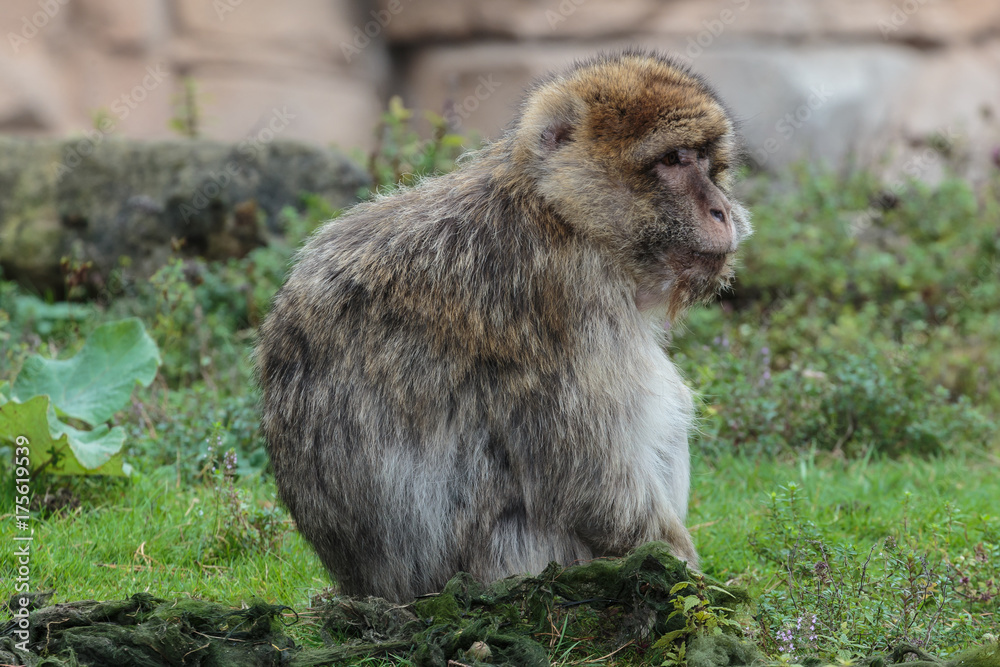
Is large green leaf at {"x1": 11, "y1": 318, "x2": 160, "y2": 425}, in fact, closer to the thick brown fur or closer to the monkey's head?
the thick brown fur

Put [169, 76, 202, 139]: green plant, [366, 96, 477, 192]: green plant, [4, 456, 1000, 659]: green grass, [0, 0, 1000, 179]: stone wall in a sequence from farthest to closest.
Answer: [0, 0, 1000, 179]: stone wall
[169, 76, 202, 139]: green plant
[366, 96, 477, 192]: green plant
[4, 456, 1000, 659]: green grass

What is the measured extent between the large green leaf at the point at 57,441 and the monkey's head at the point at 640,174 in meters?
2.22

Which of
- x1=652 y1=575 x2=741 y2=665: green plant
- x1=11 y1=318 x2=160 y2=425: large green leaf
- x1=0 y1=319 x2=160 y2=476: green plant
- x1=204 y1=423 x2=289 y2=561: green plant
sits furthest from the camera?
x1=11 y1=318 x2=160 y2=425: large green leaf

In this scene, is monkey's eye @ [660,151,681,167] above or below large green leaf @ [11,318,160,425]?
above

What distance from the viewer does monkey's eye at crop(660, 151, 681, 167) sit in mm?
3404

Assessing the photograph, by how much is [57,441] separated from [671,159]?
2.72 meters

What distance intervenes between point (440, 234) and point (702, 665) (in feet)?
5.07

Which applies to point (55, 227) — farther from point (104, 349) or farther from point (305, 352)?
point (305, 352)

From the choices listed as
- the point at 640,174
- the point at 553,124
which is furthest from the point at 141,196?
the point at 640,174

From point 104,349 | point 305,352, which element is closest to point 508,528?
point 305,352

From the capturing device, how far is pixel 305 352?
3.46 metres

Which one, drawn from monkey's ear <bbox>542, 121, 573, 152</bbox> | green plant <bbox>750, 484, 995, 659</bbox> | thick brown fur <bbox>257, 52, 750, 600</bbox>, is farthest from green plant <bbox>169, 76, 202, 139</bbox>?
green plant <bbox>750, 484, 995, 659</bbox>

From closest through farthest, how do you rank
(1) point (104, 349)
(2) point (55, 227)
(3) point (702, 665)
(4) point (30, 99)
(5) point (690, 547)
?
(3) point (702, 665) → (5) point (690, 547) → (1) point (104, 349) → (2) point (55, 227) → (4) point (30, 99)

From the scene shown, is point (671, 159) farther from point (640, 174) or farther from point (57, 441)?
point (57, 441)
